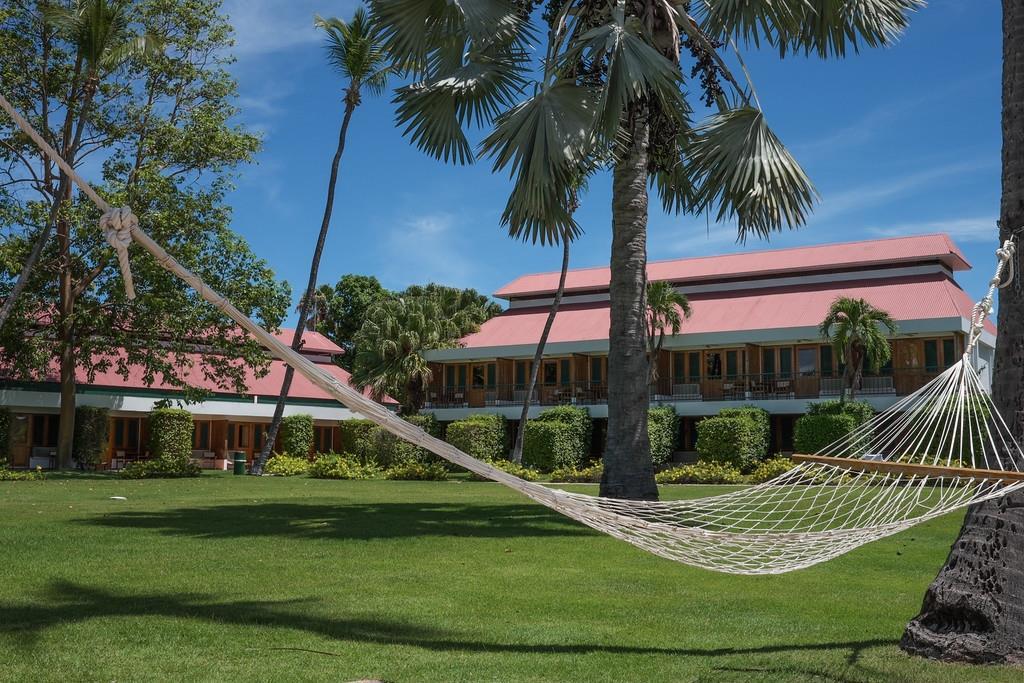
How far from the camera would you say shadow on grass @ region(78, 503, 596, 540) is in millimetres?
10727

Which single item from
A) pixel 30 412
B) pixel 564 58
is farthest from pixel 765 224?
pixel 30 412

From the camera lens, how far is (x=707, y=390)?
30.8 m

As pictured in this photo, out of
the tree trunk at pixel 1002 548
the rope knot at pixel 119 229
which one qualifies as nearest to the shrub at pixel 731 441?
the tree trunk at pixel 1002 548

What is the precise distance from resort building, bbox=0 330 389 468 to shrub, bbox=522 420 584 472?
6.20m

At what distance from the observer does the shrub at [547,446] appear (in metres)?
28.3

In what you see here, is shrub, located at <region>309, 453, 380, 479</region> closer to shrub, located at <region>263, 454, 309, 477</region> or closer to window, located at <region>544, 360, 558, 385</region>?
shrub, located at <region>263, 454, 309, 477</region>

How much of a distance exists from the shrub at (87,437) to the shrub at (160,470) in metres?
4.64

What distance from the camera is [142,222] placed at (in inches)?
974

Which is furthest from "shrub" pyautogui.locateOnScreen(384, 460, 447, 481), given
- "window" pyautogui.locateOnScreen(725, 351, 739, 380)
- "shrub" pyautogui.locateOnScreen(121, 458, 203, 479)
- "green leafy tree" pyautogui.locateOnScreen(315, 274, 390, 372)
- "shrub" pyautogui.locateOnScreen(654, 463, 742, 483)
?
"green leafy tree" pyautogui.locateOnScreen(315, 274, 390, 372)

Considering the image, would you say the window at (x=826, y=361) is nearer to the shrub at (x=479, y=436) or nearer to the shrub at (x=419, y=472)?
the shrub at (x=479, y=436)

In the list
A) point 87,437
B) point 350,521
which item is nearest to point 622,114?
point 350,521

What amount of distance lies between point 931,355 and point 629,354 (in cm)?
1884

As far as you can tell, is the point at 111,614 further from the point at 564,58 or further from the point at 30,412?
the point at 30,412

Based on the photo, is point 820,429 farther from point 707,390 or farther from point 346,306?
point 346,306
